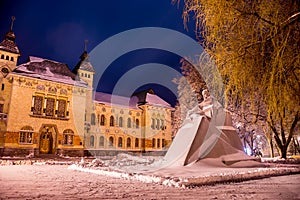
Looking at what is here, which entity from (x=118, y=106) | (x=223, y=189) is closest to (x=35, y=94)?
(x=118, y=106)

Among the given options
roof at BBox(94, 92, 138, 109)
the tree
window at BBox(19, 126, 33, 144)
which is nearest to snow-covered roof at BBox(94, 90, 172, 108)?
roof at BBox(94, 92, 138, 109)

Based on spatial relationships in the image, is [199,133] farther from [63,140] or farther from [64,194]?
[63,140]

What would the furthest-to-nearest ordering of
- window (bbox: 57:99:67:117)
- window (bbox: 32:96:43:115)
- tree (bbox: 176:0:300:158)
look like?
window (bbox: 57:99:67:117), window (bbox: 32:96:43:115), tree (bbox: 176:0:300:158)

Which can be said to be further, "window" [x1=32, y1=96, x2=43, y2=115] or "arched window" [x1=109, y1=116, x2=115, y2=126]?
"arched window" [x1=109, y1=116, x2=115, y2=126]

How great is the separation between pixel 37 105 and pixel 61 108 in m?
2.69

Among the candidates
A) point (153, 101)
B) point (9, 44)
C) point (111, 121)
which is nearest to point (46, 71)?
point (9, 44)

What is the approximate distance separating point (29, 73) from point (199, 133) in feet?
73.9

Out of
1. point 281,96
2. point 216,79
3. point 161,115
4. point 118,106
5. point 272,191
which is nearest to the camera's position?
point 281,96

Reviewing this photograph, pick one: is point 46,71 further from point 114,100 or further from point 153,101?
point 153,101

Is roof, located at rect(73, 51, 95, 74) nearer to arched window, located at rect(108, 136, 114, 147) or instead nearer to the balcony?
arched window, located at rect(108, 136, 114, 147)

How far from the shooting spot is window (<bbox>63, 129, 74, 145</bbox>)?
90.1ft

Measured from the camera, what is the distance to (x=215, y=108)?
11.4 meters

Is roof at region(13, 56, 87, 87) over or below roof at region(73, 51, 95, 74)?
below

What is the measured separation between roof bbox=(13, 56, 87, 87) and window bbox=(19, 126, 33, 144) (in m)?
5.85
